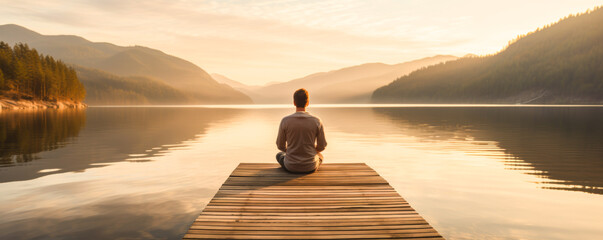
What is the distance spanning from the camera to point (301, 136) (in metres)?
9.95

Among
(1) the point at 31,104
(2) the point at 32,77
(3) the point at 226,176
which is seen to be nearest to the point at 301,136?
(3) the point at 226,176

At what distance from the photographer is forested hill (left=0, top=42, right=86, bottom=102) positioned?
114 meters

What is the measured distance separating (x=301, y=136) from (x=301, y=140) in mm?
124

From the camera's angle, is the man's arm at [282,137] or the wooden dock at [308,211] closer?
the wooden dock at [308,211]

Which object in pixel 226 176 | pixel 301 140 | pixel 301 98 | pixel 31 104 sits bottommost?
pixel 226 176

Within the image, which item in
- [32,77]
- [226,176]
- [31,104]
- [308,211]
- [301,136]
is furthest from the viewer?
[31,104]

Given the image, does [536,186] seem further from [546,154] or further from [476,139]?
[476,139]

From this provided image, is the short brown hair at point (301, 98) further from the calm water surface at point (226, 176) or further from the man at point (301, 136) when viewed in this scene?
the calm water surface at point (226, 176)

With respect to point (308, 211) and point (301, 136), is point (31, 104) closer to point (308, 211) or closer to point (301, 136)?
point (301, 136)

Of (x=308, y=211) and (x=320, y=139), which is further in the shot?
(x=320, y=139)

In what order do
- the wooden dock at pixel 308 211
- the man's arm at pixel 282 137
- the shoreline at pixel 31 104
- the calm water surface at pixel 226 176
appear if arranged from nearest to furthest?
1. the wooden dock at pixel 308 211
2. the calm water surface at pixel 226 176
3. the man's arm at pixel 282 137
4. the shoreline at pixel 31 104

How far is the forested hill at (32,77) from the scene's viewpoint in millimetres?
113812

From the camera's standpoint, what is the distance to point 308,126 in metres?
9.88

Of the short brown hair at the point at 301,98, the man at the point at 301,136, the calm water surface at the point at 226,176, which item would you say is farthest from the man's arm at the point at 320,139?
the calm water surface at the point at 226,176
